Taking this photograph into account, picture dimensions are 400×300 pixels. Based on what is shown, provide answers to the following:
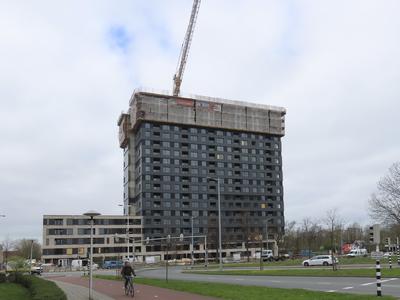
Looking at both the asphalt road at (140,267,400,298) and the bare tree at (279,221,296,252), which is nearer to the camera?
the asphalt road at (140,267,400,298)

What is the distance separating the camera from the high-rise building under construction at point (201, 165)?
126000 millimetres

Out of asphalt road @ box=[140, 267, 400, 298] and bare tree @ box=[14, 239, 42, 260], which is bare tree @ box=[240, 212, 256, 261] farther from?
asphalt road @ box=[140, 267, 400, 298]

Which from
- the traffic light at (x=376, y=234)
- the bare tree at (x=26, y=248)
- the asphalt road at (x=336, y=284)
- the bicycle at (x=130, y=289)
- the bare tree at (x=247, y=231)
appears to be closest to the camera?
the traffic light at (x=376, y=234)

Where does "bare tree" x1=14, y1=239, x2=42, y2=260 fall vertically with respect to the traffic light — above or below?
below

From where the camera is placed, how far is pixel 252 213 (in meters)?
138

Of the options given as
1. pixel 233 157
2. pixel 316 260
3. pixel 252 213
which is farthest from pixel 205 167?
pixel 316 260

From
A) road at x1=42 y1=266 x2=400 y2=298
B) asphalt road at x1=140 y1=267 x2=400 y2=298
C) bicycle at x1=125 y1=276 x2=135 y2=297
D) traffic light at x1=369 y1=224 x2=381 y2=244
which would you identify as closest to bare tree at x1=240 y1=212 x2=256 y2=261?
road at x1=42 y1=266 x2=400 y2=298

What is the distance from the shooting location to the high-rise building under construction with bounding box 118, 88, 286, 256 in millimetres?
126000

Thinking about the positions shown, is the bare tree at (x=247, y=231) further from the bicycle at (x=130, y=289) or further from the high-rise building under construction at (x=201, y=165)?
the bicycle at (x=130, y=289)

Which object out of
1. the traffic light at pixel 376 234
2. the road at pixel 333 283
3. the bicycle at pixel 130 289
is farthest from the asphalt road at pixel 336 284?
the bicycle at pixel 130 289

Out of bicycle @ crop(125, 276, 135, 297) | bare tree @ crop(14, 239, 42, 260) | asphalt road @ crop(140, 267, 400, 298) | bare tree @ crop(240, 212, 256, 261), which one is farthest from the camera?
bare tree @ crop(14, 239, 42, 260)

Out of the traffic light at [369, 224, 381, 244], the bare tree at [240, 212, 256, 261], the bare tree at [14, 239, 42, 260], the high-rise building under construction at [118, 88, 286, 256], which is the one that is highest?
the high-rise building under construction at [118, 88, 286, 256]

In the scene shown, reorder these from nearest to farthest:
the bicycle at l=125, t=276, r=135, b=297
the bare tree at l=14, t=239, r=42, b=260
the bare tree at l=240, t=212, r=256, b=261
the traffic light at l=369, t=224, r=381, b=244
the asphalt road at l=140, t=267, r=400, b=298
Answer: the traffic light at l=369, t=224, r=381, b=244, the asphalt road at l=140, t=267, r=400, b=298, the bicycle at l=125, t=276, r=135, b=297, the bare tree at l=240, t=212, r=256, b=261, the bare tree at l=14, t=239, r=42, b=260

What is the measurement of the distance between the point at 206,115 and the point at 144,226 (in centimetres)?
4330
